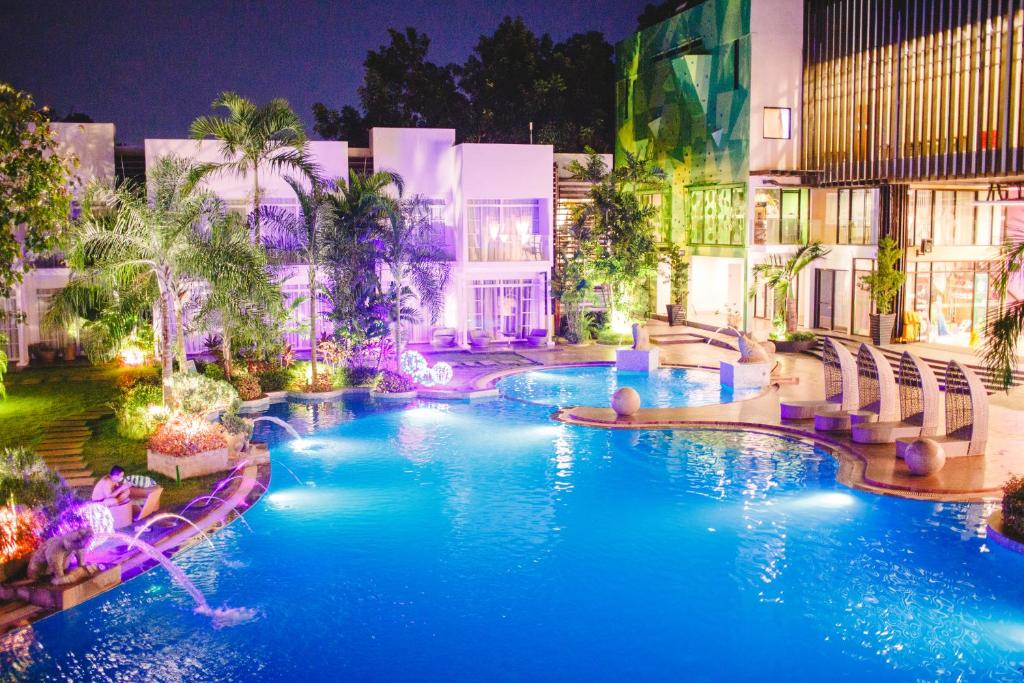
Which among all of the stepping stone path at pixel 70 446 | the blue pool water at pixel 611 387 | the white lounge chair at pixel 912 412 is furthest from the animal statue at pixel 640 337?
the stepping stone path at pixel 70 446

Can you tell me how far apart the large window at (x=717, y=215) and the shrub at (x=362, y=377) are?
49.0 ft

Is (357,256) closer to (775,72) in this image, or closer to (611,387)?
(611,387)

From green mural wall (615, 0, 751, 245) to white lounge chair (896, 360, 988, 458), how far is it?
16.7 m

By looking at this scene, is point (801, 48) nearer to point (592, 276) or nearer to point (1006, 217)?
point (1006, 217)

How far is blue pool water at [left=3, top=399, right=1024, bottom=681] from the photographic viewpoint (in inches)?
368

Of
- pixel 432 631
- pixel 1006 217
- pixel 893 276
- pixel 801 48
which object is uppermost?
pixel 801 48

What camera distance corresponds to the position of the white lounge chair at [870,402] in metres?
17.4

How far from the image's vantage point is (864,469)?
15266 millimetres

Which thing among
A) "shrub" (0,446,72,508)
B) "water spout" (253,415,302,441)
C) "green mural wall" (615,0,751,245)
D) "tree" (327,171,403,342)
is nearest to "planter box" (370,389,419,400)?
"tree" (327,171,403,342)

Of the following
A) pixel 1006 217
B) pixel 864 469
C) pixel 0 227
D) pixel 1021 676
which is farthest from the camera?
pixel 1006 217

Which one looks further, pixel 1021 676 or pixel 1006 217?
pixel 1006 217

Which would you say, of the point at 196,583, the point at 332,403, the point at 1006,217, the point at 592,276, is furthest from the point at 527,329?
the point at 196,583

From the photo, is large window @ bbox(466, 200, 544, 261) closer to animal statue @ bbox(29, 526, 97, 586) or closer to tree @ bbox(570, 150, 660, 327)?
tree @ bbox(570, 150, 660, 327)

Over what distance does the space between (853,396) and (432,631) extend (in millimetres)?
11359
